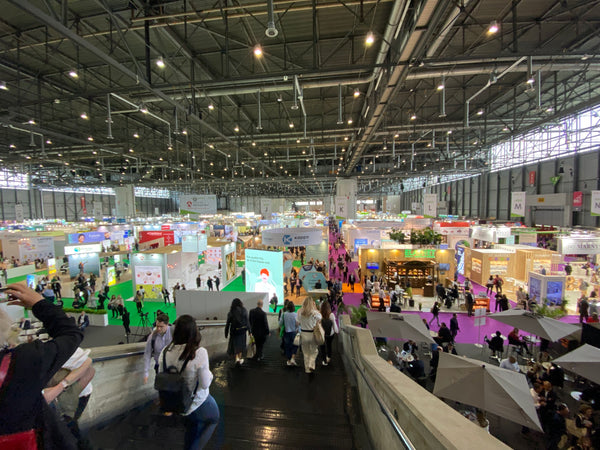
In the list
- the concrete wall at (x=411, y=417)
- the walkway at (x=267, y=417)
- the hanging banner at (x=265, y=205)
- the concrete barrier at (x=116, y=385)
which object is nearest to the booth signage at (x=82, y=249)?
the hanging banner at (x=265, y=205)

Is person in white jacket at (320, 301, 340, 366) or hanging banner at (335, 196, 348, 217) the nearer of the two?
person in white jacket at (320, 301, 340, 366)

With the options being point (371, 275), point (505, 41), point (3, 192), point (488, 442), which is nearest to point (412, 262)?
point (371, 275)

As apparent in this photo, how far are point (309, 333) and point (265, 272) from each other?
5.53 meters


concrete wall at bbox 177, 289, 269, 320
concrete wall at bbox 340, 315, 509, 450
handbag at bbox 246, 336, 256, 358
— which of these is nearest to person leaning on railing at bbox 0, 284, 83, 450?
concrete wall at bbox 340, 315, 509, 450

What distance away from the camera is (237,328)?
12.5 feet

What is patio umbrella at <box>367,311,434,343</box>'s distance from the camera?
5445 millimetres

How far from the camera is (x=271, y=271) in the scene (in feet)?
29.4

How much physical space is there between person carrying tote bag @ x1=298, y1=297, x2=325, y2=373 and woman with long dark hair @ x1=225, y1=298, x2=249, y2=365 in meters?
0.82

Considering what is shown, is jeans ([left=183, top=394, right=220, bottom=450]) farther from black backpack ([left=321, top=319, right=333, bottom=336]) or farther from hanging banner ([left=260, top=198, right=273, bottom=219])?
hanging banner ([left=260, top=198, right=273, bottom=219])

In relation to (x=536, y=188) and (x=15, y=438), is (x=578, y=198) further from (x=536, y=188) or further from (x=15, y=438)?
(x=15, y=438)

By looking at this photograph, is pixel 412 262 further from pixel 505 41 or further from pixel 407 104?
pixel 505 41

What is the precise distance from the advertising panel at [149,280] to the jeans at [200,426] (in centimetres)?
1119

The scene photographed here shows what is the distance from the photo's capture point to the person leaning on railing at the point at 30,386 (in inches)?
38.1

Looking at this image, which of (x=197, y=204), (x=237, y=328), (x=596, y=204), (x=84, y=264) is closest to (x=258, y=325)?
(x=237, y=328)
